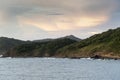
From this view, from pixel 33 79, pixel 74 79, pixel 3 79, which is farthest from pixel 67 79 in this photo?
pixel 3 79

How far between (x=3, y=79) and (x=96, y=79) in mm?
23744

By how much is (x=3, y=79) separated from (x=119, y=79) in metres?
29.4

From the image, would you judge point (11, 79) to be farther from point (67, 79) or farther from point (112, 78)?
point (112, 78)

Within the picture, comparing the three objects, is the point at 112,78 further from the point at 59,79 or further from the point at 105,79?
the point at 59,79

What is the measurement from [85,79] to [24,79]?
15506 millimetres

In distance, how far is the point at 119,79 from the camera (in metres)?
98.2

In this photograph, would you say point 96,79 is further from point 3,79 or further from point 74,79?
point 3,79

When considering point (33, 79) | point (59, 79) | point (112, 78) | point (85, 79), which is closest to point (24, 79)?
point (33, 79)

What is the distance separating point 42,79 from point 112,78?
17985mm

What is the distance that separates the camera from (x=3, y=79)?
10256cm

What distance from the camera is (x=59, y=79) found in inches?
4031

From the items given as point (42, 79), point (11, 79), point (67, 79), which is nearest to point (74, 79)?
point (67, 79)

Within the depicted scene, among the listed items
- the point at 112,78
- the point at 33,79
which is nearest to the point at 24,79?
the point at 33,79

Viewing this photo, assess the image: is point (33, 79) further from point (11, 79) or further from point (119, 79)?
point (119, 79)
